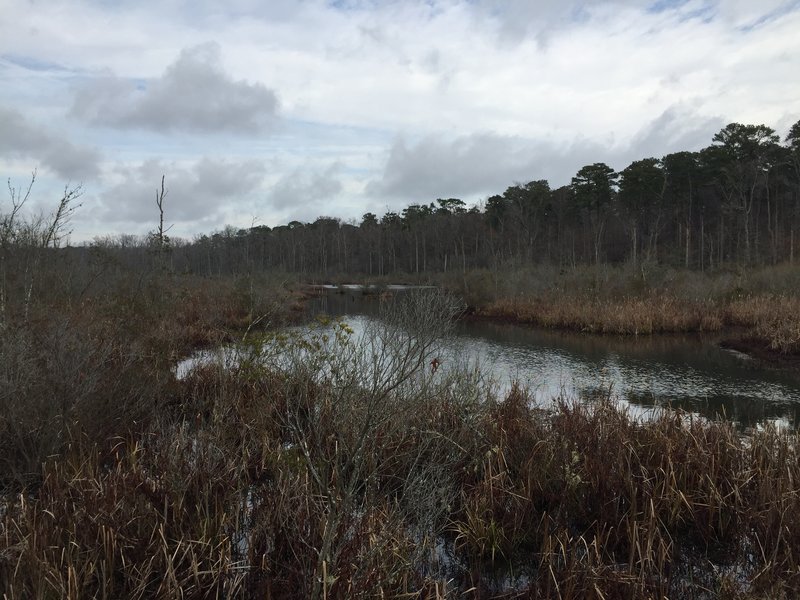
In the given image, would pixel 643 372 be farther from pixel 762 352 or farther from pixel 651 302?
pixel 651 302

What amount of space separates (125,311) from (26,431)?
6.40 metres

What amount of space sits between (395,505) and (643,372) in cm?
1084

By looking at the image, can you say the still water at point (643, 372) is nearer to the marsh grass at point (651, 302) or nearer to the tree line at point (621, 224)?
the marsh grass at point (651, 302)

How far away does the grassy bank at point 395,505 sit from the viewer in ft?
11.1

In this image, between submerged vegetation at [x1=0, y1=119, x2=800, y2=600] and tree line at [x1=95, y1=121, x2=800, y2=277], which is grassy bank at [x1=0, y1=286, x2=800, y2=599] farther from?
tree line at [x1=95, y1=121, x2=800, y2=277]

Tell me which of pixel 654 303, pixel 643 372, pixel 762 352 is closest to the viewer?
pixel 643 372

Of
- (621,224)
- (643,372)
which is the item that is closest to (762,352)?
(643,372)

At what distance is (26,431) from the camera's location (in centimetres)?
502

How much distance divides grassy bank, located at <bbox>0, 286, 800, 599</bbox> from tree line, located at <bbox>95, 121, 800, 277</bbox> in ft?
86.7

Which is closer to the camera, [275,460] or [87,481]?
[87,481]

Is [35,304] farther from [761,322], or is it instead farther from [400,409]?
[761,322]

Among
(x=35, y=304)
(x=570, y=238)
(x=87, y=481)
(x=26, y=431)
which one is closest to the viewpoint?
(x=87, y=481)

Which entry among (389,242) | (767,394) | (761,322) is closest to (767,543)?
(767,394)

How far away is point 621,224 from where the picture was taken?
54938 millimetres
